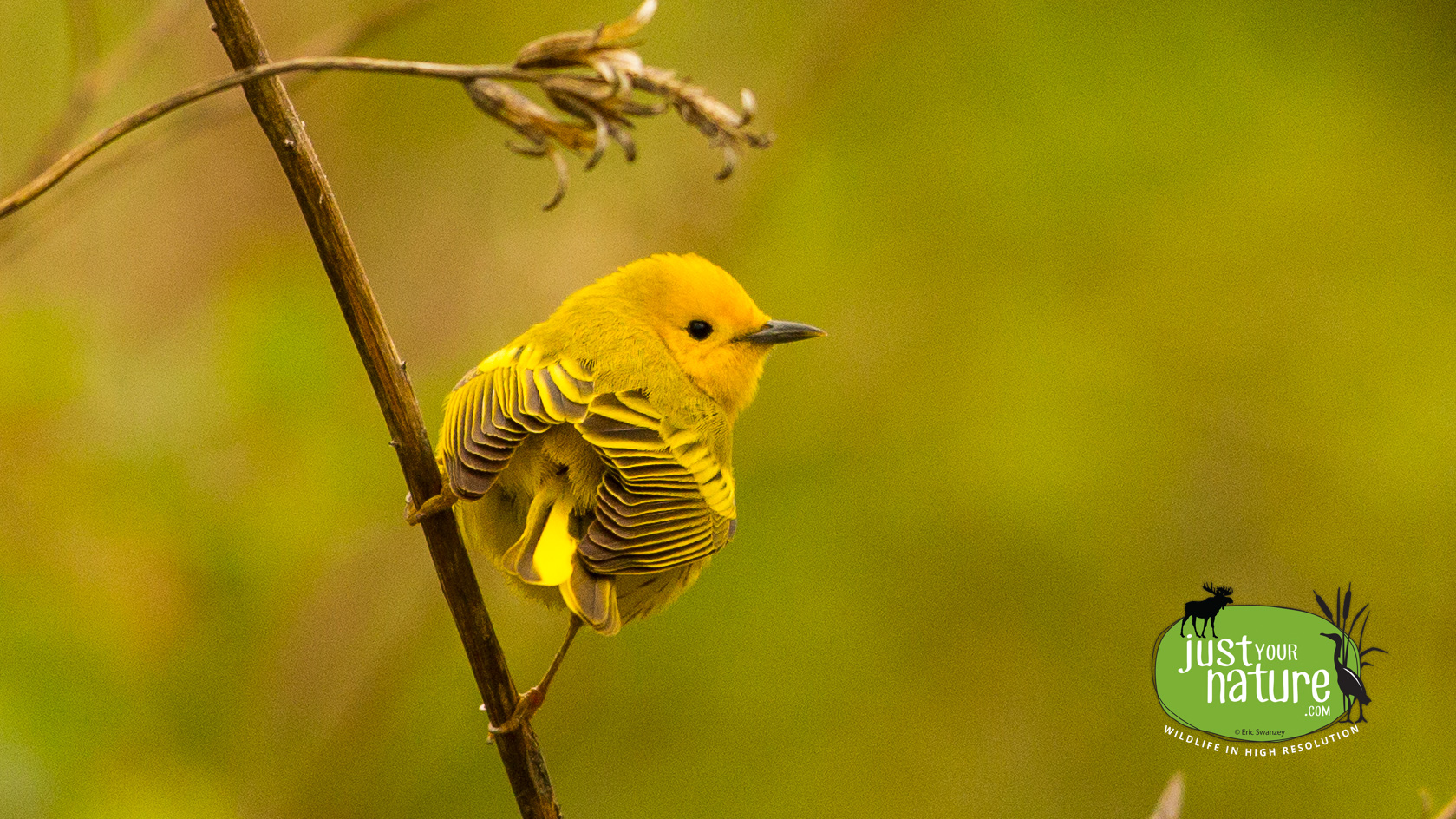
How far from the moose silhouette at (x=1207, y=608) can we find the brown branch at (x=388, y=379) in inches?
109

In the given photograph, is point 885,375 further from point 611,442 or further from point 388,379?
point 388,379

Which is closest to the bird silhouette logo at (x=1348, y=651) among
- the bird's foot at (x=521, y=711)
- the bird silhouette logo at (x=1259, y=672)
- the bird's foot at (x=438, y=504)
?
the bird silhouette logo at (x=1259, y=672)

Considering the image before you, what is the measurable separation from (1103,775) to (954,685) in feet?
2.36

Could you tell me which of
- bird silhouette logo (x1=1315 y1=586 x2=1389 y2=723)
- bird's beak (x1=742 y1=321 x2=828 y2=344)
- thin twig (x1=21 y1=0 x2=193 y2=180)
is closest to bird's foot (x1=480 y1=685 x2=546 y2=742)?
bird's beak (x1=742 y1=321 x2=828 y2=344)

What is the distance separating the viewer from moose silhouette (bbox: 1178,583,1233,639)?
418 cm

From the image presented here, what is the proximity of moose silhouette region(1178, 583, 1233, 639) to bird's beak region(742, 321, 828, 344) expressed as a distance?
1.89m

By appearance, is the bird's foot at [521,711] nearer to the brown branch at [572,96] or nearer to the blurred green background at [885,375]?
the brown branch at [572,96]

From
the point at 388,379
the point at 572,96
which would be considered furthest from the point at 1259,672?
the point at 572,96

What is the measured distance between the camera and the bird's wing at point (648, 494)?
102 inches

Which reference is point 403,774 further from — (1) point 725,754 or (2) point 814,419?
(2) point 814,419

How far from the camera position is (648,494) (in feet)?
9.00

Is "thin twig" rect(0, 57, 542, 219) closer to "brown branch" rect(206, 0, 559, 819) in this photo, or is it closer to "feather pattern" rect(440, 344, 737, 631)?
"brown branch" rect(206, 0, 559, 819)

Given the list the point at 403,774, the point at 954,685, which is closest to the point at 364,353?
the point at 403,774

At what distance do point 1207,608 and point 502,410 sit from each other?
2899mm
